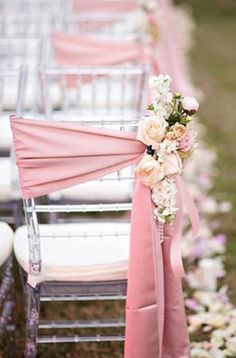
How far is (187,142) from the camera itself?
2.68m

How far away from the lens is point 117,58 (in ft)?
14.2

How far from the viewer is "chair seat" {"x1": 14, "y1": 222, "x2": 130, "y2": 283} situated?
9.60 feet

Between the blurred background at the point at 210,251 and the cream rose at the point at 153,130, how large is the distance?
3.80ft

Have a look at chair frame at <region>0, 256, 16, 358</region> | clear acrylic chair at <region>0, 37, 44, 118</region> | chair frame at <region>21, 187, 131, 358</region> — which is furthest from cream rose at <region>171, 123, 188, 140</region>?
clear acrylic chair at <region>0, 37, 44, 118</region>

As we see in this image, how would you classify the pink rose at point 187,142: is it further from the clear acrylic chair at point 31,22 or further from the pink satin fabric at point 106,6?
the pink satin fabric at point 106,6

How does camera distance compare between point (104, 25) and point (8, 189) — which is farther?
point (104, 25)

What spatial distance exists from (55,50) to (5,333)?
1807 mm

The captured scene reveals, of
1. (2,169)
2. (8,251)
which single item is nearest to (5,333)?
(8,251)

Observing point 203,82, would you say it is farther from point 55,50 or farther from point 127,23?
point 55,50

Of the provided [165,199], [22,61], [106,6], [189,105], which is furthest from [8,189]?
[106,6]

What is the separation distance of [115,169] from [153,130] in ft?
0.70

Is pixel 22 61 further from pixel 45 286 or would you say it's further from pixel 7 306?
pixel 45 286

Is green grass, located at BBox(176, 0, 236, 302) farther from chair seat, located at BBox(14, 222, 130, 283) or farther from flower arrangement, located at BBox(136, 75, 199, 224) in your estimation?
flower arrangement, located at BBox(136, 75, 199, 224)

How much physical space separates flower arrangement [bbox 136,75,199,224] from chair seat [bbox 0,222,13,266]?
671mm
